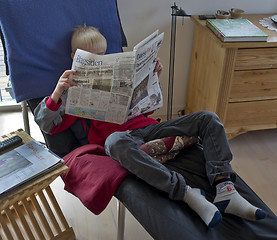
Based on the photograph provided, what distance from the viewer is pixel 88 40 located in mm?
1385

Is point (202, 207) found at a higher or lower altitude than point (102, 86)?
lower

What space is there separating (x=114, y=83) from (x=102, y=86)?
0.15 ft

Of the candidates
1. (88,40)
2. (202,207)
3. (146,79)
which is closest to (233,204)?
(202,207)

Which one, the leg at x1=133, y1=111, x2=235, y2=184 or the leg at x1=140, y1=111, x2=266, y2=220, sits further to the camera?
the leg at x1=133, y1=111, x2=235, y2=184

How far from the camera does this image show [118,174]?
1.21 meters

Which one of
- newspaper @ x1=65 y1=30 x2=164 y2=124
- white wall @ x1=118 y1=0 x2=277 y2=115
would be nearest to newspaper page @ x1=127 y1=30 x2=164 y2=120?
newspaper @ x1=65 y1=30 x2=164 y2=124

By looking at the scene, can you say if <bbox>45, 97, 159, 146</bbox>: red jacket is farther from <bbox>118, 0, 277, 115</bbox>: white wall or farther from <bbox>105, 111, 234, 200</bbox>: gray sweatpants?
<bbox>118, 0, 277, 115</bbox>: white wall

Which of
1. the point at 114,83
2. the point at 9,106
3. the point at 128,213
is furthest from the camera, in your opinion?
the point at 9,106

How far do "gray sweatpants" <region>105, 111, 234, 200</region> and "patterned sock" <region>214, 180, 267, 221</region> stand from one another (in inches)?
1.9

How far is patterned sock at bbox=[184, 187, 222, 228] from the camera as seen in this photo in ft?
3.60

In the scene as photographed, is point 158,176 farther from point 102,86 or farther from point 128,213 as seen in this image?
point 128,213

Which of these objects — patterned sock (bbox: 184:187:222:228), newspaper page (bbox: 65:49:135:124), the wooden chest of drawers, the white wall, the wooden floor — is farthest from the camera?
the white wall

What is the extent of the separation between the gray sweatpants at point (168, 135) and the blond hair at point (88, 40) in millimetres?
350

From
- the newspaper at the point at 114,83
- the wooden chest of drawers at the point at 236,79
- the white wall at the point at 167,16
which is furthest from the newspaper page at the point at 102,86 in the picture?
the white wall at the point at 167,16
